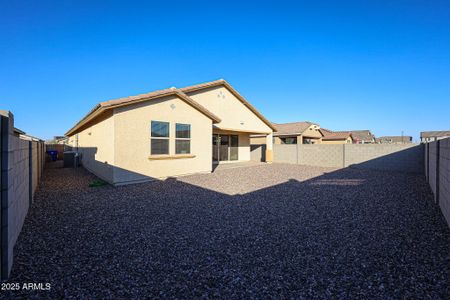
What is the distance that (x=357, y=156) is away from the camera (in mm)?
15414

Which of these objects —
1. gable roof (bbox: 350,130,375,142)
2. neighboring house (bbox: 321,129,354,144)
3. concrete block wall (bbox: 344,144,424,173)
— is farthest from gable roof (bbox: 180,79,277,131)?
gable roof (bbox: 350,130,375,142)

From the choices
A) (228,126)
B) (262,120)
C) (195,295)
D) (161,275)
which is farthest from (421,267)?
(262,120)

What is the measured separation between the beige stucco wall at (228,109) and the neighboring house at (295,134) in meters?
7.82

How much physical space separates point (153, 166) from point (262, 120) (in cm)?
1064

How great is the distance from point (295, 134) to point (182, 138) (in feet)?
59.5

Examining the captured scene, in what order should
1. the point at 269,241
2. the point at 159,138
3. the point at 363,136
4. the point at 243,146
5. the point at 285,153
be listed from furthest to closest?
1. the point at 363,136
2. the point at 285,153
3. the point at 243,146
4. the point at 159,138
5. the point at 269,241

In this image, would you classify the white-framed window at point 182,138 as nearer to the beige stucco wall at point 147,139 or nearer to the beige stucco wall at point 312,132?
the beige stucco wall at point 147,139

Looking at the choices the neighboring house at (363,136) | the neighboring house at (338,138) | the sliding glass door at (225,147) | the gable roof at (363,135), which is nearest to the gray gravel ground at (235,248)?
the sliding glass door at (225,147)

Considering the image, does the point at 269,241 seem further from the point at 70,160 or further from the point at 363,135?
the point at 363,135

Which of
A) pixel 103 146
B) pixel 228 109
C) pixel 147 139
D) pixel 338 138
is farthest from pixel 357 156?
pixel 338 138

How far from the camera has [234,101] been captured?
15617mm

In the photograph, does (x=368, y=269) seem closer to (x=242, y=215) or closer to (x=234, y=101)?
(x=242, y=215)

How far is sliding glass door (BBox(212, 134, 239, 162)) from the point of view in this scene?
16.9 meters

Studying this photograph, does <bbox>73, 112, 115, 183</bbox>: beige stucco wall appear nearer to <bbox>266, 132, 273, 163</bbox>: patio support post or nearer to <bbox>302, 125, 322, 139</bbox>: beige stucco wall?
<bbox>266, 132, 273, 163</bbox>: patio support post
